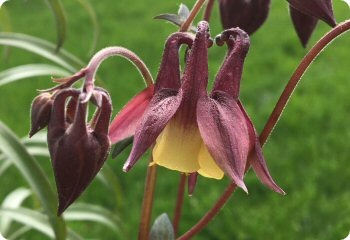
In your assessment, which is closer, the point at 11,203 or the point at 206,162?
the point at 206,162

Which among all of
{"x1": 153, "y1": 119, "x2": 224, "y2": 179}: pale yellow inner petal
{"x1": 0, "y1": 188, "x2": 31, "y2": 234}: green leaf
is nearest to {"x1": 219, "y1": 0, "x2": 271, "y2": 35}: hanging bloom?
{"x1": 153, "y1": 119, "x2": 224, "y2": 179}: pale yellow inner petal

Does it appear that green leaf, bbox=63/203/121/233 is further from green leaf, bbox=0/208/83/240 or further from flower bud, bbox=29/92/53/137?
flower bud, bbox=29/92/53/137

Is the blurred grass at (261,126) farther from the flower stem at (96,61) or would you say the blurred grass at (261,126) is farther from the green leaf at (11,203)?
the flower stem at (96,61)

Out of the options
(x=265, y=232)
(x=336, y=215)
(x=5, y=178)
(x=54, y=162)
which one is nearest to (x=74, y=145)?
(x=54, y=162)

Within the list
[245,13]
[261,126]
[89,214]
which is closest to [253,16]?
[245,13]

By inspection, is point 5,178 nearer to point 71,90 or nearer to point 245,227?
point 245,227

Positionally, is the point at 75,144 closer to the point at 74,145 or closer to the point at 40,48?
the point at 74,145
